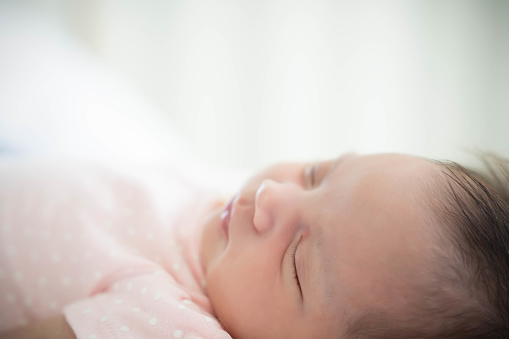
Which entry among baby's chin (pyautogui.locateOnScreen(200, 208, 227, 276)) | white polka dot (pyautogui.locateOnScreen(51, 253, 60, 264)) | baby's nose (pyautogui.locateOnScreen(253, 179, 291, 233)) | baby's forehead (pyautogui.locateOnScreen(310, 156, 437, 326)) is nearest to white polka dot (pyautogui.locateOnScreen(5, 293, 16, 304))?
white polka dot (pyautogui.locateOnScreen(51, 253, 60, 264))

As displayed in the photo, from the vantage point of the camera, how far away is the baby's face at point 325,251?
1.98ft

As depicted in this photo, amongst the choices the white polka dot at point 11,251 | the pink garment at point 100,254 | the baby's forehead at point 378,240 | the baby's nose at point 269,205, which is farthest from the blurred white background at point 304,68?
the baby's forehead at point 378,240

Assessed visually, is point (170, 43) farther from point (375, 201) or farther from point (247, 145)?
point (375, 201)

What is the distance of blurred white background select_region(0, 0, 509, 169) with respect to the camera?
6.74ft

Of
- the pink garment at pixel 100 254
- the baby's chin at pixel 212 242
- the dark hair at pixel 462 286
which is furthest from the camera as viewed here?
the baby's chin at pixel 212 242

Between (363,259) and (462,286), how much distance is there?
0.16 metres

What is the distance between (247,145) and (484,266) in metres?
1.86

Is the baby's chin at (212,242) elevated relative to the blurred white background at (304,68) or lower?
lower

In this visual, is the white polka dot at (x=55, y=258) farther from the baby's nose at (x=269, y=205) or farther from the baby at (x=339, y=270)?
the baby's nose at (x=269, y=205)

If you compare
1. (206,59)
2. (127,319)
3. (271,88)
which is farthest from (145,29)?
(127,319)

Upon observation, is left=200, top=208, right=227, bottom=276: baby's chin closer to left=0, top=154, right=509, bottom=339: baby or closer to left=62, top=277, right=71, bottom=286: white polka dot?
left=0, top=154, right=509, bottom=339: baby

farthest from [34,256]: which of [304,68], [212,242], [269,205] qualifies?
[304,68]

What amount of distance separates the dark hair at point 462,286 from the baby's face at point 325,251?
0.03m

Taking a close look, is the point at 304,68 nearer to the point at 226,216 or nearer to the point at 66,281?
the point at 226,216
